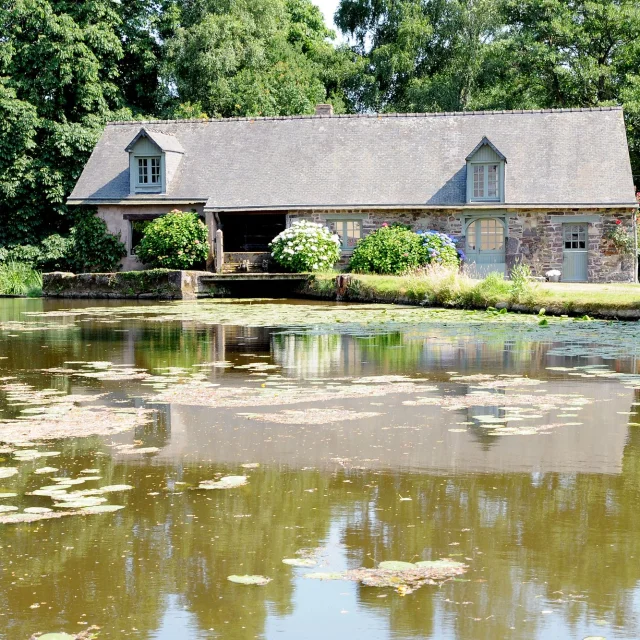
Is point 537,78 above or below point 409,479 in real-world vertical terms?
above

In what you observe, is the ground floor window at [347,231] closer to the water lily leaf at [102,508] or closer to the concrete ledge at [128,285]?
the concrete ledge at [128,285]

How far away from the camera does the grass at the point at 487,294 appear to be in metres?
19.0

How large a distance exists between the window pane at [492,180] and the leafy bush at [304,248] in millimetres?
4864

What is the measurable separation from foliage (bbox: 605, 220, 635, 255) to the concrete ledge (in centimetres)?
1164

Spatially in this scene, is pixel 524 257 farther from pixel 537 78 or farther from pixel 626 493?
pixel 626 493

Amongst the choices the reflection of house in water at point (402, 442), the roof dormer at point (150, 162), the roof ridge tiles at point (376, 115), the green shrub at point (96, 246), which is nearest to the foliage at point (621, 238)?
the roof ridge tiles at point (376, 115)

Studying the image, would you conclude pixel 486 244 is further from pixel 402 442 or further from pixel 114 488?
pixel 114 488

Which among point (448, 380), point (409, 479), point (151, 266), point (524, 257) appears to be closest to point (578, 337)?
point (448, 380)

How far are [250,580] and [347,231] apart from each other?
91.5ft

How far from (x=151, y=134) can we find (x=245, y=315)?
1398 cm

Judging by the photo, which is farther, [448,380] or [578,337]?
[578,337]

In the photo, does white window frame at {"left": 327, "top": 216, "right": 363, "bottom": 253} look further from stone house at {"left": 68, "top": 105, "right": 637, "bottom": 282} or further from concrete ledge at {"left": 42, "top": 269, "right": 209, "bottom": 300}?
concrete ledge at {"left": 42, "top": 269, "right": 209, "bottom": 300}

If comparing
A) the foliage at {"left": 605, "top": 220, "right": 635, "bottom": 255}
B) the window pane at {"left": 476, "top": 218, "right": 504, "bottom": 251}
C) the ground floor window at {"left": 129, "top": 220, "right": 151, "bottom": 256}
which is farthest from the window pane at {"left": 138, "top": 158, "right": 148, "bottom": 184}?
the foliage at {"left": 605, "top": 220, "right": 635, "bottom": 255}

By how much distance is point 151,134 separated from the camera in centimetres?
3291
